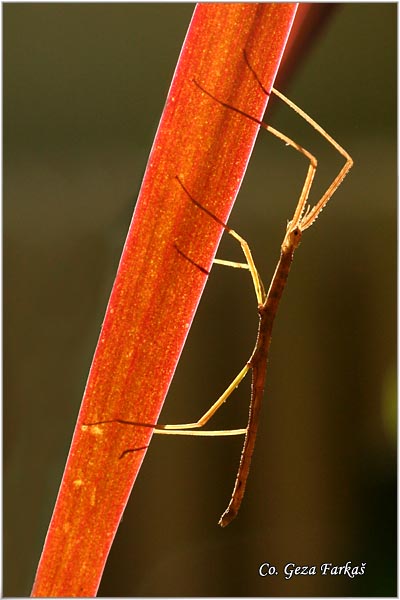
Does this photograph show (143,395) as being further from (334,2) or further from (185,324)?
(334,2)

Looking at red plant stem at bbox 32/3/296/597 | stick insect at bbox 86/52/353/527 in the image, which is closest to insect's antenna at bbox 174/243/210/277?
red plant stem at bbox 32/3/296/597

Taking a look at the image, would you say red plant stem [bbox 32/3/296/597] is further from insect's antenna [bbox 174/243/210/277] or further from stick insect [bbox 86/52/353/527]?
stick insect [bbox 86/52/353/527]

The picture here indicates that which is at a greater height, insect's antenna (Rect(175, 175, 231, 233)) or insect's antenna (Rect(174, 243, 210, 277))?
insect's antenna (Rect(175, 175, 231, 233))

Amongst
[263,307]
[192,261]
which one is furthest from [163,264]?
[263,307]

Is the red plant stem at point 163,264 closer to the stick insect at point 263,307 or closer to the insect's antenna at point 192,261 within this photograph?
the insect's antenna at point 192,261

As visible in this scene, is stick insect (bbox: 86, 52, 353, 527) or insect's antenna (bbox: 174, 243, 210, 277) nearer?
insect's antenna (bbox: 174, 243, 210, 277)

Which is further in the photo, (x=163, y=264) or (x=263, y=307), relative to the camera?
(x=263, y=307)

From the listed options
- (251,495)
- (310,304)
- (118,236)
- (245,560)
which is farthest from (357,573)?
(310,304)

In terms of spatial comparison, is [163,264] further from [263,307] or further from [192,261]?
[263,307]

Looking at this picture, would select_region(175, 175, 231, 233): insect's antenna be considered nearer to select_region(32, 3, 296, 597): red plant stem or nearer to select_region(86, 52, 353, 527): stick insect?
select_region(32, 3, 296, 597): red plant stem
